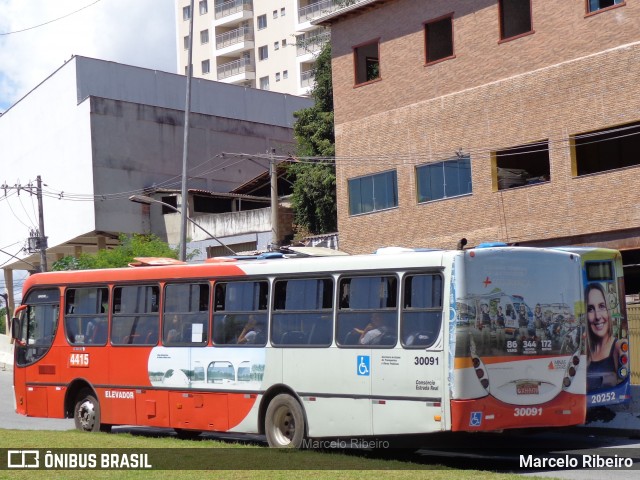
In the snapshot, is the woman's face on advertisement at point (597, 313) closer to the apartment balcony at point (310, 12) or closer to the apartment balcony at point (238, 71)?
the apartment balcony at point (310, 12)

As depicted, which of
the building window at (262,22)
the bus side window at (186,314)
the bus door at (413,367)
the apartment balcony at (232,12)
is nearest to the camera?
the bus door at (413,367)

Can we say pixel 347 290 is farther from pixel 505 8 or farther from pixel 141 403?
pixel 505 8

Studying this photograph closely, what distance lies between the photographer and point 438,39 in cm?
3369

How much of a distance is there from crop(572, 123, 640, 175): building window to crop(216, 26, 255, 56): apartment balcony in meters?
56.4

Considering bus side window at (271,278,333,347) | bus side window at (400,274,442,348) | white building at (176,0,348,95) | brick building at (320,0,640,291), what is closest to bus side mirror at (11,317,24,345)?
bus side window at (271,278,333,347)

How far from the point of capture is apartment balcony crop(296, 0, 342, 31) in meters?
75.1

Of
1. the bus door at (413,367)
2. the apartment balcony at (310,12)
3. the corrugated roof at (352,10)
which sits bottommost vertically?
the bus door at (413,367)

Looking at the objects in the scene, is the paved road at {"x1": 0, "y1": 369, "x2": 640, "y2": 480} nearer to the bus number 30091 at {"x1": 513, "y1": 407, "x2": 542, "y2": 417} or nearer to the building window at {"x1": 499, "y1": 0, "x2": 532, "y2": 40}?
the bus number 30091 at {"x1": 513, "y1": 407, "x2": 542, "y2": 417}

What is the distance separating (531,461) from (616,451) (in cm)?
205

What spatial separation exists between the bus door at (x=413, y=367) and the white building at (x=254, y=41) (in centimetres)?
6454

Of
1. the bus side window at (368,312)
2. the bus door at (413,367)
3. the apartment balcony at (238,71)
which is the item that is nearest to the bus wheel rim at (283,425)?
the bus side window at (368,312)

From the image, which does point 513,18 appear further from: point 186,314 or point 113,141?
point 113,141

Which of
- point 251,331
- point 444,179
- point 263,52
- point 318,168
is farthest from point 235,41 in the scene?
point 251,331

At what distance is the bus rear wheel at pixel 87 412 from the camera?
1841cm
